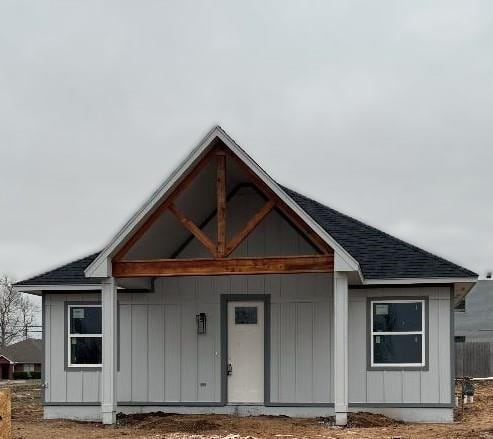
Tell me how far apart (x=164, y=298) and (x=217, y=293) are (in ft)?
3.60

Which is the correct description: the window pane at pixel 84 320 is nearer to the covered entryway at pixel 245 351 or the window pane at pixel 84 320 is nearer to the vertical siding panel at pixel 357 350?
the covered entryway at pixel 245 351

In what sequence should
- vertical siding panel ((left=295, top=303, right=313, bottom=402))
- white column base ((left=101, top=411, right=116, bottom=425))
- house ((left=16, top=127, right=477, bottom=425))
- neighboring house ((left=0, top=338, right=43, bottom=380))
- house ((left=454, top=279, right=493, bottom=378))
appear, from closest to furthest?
white column base ((left=101, top=411, right=116, bottom=425)), house ((left=16, top=127, right=477, bottom=425)), vertical siding panel ((left=295, top=303, right=313, bottom=402)), house ((left=454, top=279, right=493, bottom=378)), neighboring house ((left=0, top=338, right=43, bottom=380))

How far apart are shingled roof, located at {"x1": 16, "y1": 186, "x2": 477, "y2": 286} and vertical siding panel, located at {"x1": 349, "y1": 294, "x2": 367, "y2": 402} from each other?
2.55 feet

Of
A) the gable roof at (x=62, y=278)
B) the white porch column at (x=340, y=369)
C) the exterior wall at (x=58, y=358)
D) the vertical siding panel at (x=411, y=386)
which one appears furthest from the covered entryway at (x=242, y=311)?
the white porch column at (x=340, y=369)

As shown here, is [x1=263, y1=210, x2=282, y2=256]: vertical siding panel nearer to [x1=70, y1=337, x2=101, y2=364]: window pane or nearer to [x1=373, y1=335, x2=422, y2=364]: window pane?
[x1=373, y1=335, x2=422, y2=364]: window pane

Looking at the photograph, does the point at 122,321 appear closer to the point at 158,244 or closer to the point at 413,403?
the point at 158,244

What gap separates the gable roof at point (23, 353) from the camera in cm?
4947

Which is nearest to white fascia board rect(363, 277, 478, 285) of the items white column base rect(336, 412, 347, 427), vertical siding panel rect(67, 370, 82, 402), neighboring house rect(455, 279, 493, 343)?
white column base rect(336, 412, 347, 427)

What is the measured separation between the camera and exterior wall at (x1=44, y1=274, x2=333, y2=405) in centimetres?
1609

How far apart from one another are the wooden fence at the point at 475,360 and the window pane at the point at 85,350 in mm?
21925

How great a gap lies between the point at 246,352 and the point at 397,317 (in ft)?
9.95

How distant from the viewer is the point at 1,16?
51.1 feet

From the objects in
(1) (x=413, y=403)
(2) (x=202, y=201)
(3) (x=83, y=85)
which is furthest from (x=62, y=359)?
(1) (x=413, y=403)

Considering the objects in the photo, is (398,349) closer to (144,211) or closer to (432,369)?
(432,369)
